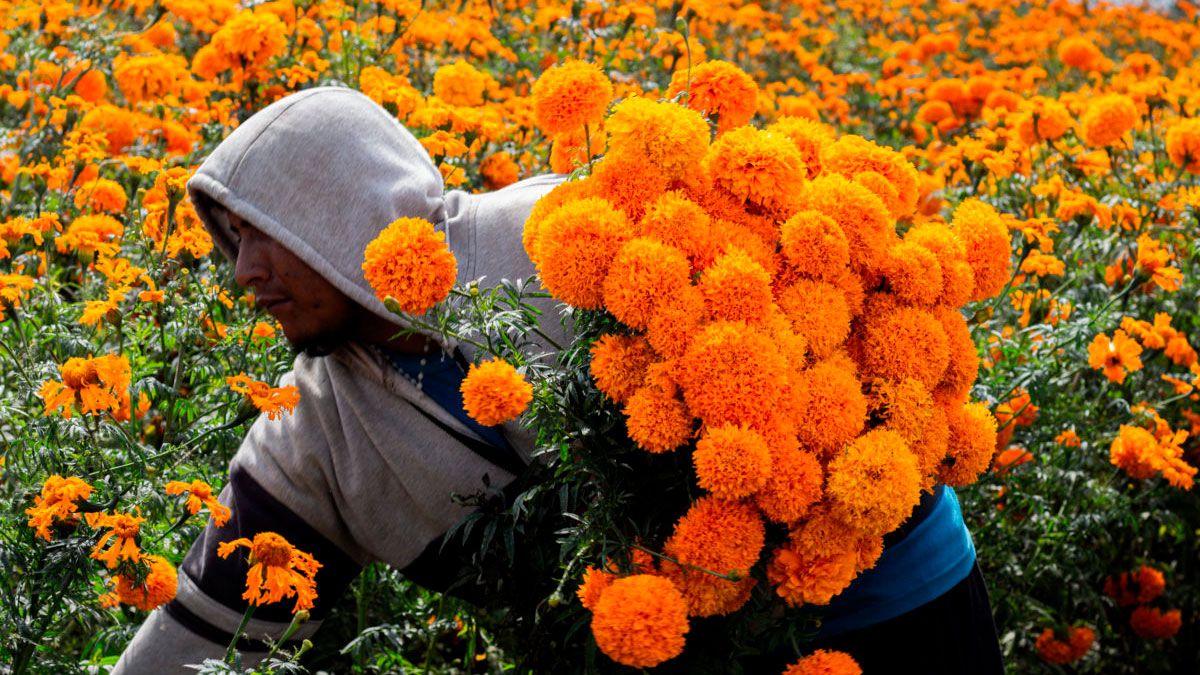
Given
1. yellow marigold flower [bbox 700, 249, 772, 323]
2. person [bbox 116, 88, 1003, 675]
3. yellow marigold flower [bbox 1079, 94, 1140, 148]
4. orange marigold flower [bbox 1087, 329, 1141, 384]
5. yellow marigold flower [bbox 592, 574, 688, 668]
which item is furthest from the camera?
yellow marigold flower [bbox 1079, 94, 1140, 148]

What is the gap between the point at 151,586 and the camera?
2.08 m

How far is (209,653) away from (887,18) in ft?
21.1

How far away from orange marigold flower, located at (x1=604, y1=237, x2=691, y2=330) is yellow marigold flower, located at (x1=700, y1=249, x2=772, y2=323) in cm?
4

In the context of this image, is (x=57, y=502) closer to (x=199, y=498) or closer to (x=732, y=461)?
(x=199, y=498)

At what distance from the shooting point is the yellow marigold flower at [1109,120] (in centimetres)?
355

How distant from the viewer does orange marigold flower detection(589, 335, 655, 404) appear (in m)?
1.72

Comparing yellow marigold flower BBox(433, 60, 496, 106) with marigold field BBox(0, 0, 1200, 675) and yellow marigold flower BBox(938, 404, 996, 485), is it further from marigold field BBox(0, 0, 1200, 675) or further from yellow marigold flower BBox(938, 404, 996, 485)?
yellow marigold flower BBox(938, 404, 996, 485)

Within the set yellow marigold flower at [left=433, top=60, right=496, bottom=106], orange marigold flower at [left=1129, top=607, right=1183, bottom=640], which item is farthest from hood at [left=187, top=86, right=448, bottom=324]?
orange marigold flower at [left=1129, top=607, right=1183, bottom=640]

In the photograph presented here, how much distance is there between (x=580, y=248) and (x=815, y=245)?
309 mm

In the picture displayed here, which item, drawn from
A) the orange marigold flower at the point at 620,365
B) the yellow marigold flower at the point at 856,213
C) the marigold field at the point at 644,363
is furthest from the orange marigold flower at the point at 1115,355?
the orange marigold flower at the point at 620,365

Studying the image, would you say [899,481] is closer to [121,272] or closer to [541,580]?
[541,580]

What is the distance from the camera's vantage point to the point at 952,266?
1934mm

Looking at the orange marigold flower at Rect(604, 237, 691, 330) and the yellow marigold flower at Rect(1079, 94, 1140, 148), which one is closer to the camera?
the orange marigold flower at Rect(604, 237, 691, 330)

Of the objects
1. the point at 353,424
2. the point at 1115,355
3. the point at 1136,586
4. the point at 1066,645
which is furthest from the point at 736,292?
the point at 1136,586
